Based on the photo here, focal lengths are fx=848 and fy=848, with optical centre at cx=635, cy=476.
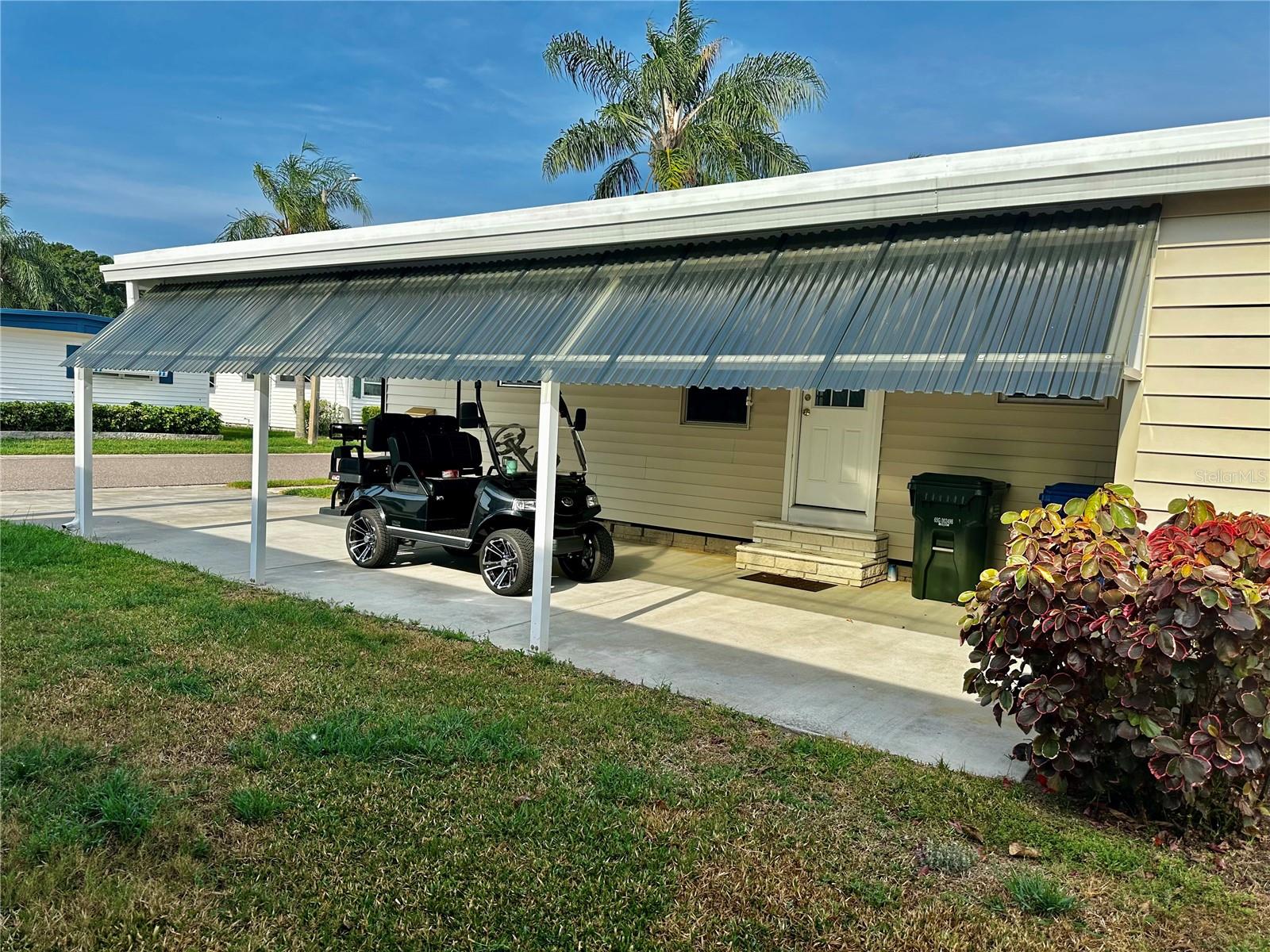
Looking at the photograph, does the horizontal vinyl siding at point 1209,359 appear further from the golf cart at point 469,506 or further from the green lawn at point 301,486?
the green lawn at point 301,486

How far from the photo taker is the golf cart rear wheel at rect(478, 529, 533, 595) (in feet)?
23.6

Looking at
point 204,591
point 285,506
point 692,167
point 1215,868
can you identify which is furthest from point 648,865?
point 692,167

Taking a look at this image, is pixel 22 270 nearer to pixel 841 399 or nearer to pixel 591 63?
pixel 591 63

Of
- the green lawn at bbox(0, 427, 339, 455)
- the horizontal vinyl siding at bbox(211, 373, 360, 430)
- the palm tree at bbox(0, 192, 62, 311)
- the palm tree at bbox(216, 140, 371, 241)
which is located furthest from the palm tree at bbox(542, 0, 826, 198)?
the palm tree at bbox(0, 192, 62, 311)

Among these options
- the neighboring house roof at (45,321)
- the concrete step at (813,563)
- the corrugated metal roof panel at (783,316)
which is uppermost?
the neighboring house roof at (45,321)

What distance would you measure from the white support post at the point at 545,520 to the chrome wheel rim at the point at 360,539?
315 centimetres

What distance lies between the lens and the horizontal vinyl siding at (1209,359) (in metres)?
4.21

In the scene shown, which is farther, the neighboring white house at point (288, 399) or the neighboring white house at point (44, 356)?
the neighboring white house at point (288, 399)

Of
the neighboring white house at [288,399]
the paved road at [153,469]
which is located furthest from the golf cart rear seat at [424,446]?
the neighboring white house at [288,399]

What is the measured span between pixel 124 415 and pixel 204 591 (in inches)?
614

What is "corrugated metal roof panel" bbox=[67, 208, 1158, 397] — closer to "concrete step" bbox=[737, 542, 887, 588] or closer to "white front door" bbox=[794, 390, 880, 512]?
"white front door" bbox=[794, 390, 880, 512]

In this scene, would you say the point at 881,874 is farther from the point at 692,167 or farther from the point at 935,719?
the point at 692,167

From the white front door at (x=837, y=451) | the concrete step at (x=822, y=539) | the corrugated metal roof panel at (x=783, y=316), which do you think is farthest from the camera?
the white front door at (x=837, y=451)

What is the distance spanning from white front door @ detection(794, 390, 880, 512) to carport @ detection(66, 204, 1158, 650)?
3353 millimetres
